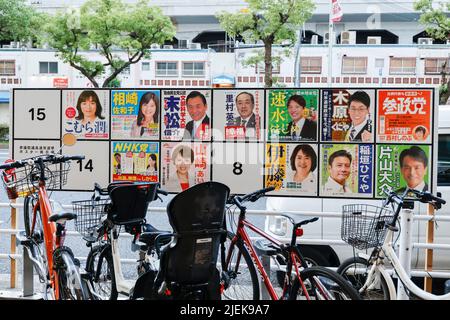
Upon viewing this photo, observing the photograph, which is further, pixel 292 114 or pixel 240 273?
pixel 292 114

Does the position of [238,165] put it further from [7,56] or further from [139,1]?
[7,56]

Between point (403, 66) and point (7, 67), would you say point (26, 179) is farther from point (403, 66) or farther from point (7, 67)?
point (7, 67)

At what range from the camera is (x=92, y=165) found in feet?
17.3

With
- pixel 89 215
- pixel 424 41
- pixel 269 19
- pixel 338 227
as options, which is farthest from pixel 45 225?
pixel 424 41

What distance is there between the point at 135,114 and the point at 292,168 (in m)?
1.56

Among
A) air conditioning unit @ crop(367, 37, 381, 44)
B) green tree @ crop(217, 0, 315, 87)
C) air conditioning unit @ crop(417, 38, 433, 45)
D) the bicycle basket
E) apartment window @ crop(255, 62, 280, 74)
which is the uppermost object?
air conditioning unit @ crop(367, 37, 381, 44)

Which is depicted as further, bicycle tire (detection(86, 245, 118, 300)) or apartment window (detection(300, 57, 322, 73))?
apartment window (detection(300, 57, 322, 73))

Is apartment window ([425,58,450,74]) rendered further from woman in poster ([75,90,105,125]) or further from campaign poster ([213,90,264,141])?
woman in poster ([75,90,105,125])

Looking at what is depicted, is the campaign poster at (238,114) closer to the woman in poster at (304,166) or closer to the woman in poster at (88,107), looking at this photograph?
the woman in poster at (304,166)

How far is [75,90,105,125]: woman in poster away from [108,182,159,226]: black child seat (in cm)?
155

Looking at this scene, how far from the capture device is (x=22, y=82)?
1115 inches

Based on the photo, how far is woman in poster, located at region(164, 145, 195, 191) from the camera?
202 inches

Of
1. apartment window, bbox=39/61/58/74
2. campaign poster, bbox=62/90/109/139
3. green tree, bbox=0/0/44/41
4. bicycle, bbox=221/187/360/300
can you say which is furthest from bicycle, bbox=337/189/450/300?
apartment window, bbox=39/61/58/74

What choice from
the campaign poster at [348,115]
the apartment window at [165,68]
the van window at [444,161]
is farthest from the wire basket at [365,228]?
the apartment window at [165,68]
